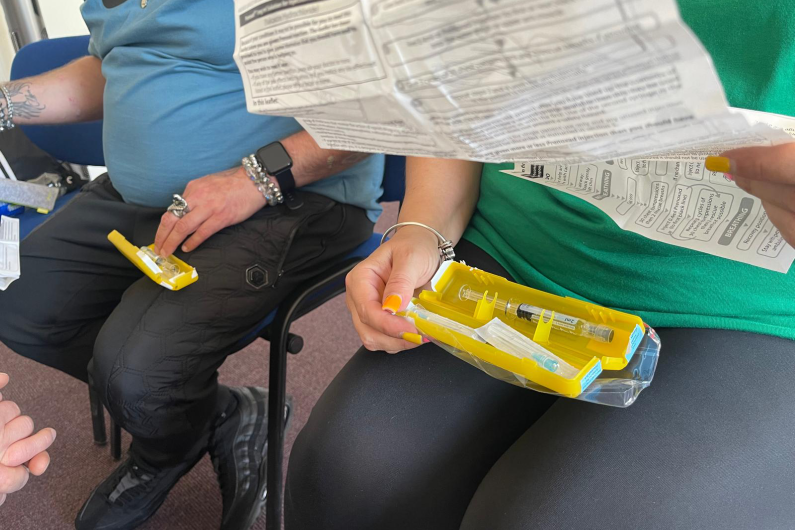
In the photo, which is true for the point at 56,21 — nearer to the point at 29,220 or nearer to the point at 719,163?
the point at 29,220

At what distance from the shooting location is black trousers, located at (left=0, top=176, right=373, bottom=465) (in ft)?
2.62

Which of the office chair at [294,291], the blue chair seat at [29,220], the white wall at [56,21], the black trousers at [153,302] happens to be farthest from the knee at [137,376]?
the white wall at [56,21]

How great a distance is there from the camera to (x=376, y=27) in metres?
0.34

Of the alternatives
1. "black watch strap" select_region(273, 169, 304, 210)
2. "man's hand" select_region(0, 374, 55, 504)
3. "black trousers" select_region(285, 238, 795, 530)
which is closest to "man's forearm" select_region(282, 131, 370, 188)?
"black watch strap" select_region(273, 169, 304, 210)

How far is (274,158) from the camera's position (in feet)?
2.81

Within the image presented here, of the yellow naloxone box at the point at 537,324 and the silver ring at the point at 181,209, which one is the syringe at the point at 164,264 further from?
the yellow naloxone box at the point at 537,324

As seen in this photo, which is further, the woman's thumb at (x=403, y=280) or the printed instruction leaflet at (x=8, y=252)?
the printed instruction leaflet at (x=8, y=252)

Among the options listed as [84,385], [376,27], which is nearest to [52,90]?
[84,385]

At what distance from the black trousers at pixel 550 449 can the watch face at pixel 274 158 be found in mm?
353

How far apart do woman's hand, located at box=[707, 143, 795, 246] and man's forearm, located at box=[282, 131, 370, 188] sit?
58 cm

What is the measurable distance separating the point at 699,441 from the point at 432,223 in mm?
351

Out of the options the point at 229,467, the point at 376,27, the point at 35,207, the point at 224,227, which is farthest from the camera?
the point at 35,207

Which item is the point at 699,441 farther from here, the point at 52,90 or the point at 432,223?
the point at 52,90

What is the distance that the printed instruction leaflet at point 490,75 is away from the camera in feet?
0.94
